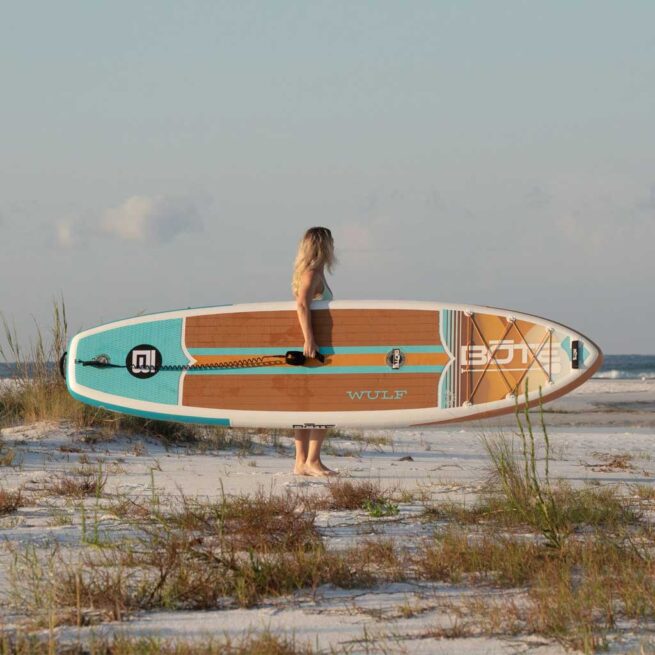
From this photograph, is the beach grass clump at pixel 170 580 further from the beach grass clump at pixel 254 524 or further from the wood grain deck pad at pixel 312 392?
the wood grain deck pad at pixel 312 392

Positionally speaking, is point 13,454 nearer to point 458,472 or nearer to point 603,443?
point 458,472

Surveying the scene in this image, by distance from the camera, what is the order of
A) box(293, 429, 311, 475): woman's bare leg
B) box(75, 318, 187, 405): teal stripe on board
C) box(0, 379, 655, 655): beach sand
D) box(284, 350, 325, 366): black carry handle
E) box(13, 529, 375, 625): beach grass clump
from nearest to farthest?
box(0, 379, 655, 655): beach sand, box(13, 529, 375, 625): beach grass clump, box(293, 429, 311, 475): woman's bare leg, box(284, 350, 325, 366): black carry handle, box(75, 318, 187, 405): teal stripe on board

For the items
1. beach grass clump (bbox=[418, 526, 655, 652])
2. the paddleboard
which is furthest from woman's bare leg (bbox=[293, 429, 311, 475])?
beach grass clump (bbox=[418, 526, 655, 652])

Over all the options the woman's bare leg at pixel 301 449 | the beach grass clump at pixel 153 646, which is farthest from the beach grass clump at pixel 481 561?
the woman's bare leg at pixel 301 449

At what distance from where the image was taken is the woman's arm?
688cm

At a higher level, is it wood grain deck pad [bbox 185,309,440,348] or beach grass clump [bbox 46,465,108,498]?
wood grain deck pad [bbox 185,309,440,348]

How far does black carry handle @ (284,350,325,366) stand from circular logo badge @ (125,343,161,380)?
3.74ft

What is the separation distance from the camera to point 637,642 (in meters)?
2.61

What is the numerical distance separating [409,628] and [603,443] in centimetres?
838

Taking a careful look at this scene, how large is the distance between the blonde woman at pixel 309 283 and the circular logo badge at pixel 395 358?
0.75 m

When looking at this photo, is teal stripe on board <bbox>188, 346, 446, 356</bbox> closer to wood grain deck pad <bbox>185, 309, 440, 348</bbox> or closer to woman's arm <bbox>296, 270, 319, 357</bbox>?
wood grain deck pad <bbox>185, 309, 440, 348</bbox>

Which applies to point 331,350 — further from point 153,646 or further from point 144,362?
point 153,646

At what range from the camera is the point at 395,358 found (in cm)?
748

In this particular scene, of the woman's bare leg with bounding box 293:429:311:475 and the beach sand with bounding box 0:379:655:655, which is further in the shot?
the woman's bare leg with bounding box 293:429:311:475
